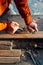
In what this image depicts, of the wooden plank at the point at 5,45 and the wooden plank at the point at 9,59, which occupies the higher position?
the wooden plank at the point at 5,45

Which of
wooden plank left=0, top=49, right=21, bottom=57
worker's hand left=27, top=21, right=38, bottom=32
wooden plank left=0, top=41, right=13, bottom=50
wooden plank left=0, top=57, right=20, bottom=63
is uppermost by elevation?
worker's hand left=27, top=21, right=38, bottom=32

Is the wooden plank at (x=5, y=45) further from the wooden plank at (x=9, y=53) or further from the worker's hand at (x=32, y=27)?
the worker's hand at (x=32, y=27)

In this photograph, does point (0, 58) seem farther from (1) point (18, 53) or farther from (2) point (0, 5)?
(2) point (0, 5)

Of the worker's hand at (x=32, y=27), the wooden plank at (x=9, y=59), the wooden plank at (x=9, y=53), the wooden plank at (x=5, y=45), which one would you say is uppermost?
the worker's hand at (x=32, y=27)

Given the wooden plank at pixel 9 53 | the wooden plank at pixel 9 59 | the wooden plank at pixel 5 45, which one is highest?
the wooden plank at pixel 5 45

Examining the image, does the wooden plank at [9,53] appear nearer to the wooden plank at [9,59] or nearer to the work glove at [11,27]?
the wooden plank at [9,59]

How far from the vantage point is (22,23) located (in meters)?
1.82

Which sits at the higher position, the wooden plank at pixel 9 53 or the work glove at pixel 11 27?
the work glove at pixel 11 27

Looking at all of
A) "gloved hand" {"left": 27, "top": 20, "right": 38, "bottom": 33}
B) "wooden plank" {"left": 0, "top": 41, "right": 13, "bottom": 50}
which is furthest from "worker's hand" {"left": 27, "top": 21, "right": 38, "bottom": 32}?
"wooden plank" {"left": 0, "top": 41, "right": 13, "bottom": 50}

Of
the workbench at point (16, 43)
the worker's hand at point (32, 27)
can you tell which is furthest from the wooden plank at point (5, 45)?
the worker's hand at point (32, 27)

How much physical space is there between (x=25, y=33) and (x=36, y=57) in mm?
176

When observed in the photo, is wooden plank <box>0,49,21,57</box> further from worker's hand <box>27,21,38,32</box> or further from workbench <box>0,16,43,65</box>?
worker's hand <box>27,21,38,32</box>

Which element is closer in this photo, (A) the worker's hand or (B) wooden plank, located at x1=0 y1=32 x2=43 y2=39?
(A) the worker's hand

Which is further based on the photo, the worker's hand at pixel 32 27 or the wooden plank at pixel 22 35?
the wooden plank at pixel 22 35
